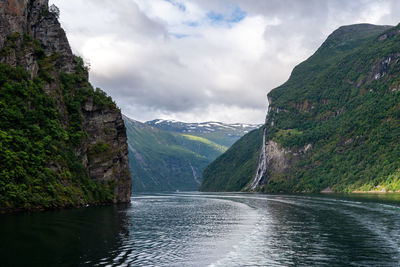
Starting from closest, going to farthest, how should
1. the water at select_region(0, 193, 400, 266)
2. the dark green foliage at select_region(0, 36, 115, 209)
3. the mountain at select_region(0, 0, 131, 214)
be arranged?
1. the water at select_region(0, 193, 400, 266)
2. the dark green foliage at select_region(0, 36, 115, 209)
3. the mountain at select_region(0, 0, 131, 214)

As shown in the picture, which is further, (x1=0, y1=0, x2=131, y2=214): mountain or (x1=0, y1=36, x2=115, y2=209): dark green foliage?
(x1=0, y1=0, x2=131, y2=214): mountain

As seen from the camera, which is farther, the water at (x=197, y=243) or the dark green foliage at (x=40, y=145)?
the dark green foliage at (x=40, y=145)

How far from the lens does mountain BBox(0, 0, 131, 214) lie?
73.4 metres

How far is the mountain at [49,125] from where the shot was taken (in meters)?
73.4

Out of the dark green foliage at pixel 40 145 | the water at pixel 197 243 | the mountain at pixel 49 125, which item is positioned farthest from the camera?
the mountain at pixel 49 125

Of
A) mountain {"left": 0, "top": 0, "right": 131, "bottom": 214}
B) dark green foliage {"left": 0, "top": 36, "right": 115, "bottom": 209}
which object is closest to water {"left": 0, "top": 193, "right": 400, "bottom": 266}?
dark green foliage {"left": 0, "top": 36, "right": 115, "bottom": 209}

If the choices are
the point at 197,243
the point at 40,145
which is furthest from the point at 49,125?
the point at 197,243

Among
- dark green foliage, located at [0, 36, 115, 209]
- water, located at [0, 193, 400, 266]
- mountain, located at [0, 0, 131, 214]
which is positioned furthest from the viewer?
mountain, located at [0, 0, 131, 214]

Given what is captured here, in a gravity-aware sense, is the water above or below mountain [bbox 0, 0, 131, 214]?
below

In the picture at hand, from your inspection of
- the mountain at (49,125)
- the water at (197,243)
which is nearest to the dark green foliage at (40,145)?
the mountain at (49,125)

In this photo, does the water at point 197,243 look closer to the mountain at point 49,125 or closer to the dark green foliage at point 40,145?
the dark green foliage at point 40,145

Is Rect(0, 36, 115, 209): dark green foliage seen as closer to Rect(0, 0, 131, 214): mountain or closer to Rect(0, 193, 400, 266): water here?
Rect(0, 0, 131, 214): mountain

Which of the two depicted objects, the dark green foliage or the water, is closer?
the water

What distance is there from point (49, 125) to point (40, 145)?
11.9 metres
